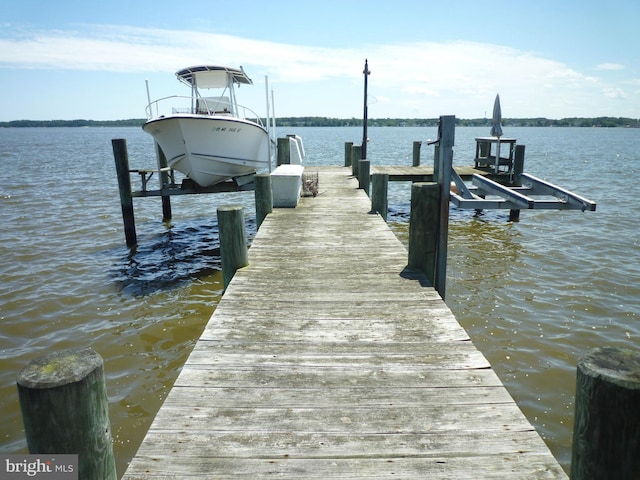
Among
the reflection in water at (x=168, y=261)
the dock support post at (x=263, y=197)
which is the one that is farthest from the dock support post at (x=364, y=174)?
the reflection in water at (x=168, y=261)

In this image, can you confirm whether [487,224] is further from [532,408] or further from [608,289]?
[532,408]

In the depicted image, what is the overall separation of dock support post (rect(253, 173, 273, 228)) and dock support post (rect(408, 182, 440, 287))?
154 inches

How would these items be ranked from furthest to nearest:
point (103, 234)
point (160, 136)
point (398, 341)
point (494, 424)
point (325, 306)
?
point (103, 234) < point (160, 136) < point (325, 306) < point (398, 341) < point (494, 424)

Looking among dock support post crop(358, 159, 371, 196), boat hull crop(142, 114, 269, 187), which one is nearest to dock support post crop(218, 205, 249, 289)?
dock support post crop(358, 159, 371, 196)

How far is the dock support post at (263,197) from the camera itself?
9.07 metres

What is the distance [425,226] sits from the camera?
5902 mm

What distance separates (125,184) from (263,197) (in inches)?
227

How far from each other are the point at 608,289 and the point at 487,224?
6853 mm

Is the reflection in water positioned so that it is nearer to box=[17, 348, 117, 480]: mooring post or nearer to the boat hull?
the boat hull

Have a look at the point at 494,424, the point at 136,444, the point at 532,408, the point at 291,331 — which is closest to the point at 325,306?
the point at 291,331

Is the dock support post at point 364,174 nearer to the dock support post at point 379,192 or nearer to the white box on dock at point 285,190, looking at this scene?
the white box on dock at point 285,190

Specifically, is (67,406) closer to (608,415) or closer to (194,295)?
(608,415)

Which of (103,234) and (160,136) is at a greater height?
(160,136)

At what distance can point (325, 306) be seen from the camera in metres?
4.89
